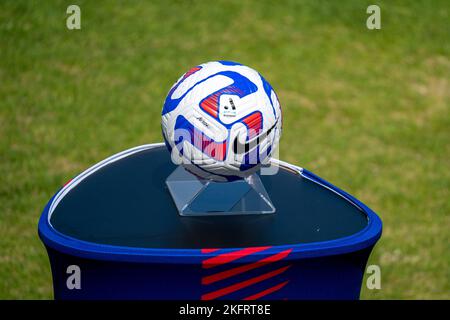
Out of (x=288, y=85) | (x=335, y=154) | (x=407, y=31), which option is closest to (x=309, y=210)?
(x=335, y=154)

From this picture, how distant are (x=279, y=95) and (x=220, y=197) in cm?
377

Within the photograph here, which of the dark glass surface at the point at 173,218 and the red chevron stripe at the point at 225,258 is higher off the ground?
the dark glass surface at the point at 173,218

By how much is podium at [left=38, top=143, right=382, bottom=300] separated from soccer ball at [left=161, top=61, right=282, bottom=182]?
0.33 meters

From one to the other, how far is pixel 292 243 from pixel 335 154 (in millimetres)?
3334

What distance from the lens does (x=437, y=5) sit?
28.8 ft

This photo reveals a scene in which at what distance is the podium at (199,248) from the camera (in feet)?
10.0

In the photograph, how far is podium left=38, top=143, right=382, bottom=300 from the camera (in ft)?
10.0

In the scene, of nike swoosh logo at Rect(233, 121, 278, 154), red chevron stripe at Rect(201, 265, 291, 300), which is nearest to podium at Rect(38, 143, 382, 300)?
red chevron stripe at Rect(201, 265, 291, 300)

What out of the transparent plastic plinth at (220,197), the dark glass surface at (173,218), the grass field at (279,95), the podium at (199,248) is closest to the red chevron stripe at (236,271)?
the podium at (199,248)

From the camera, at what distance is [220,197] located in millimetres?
3564

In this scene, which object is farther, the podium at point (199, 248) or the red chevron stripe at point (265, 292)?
the red chevron stripe at point (265, 292)

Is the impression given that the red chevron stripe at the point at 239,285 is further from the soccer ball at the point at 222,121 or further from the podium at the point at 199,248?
the soccer ball at the point at 222,121

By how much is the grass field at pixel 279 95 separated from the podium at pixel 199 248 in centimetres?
151

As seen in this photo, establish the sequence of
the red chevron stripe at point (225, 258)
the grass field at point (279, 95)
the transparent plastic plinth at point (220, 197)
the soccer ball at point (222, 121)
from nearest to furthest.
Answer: the red chevron stripe at point (225, 258) → the soccer ball at point (222, 121) → the transparent plastic plinth at point (220, 197) → the grass field at point (279, 95)
